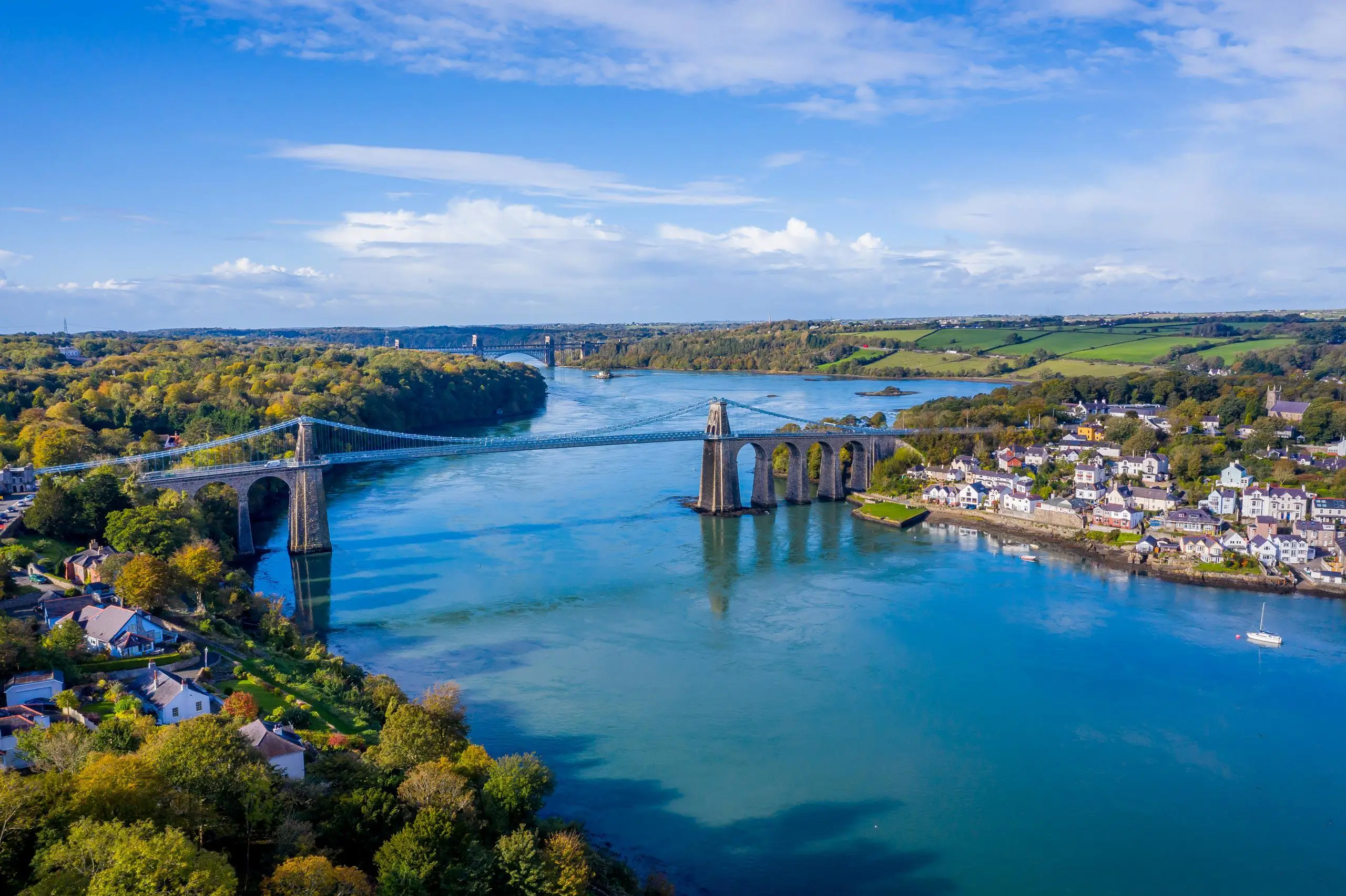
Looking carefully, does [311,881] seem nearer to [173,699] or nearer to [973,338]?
[173,699]

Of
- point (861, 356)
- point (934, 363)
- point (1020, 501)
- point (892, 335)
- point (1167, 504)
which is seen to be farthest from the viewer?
point (892, 335)

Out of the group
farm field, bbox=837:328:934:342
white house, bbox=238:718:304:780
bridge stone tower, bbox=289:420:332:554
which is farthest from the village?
farm field, bbox=837:328:934:342

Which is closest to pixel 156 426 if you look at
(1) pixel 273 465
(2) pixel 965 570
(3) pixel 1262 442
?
(1) pixel 273 465

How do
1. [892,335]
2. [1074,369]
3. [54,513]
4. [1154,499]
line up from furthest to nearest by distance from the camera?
[892,335]
[1074,369]
[1154,499]
[54,513]

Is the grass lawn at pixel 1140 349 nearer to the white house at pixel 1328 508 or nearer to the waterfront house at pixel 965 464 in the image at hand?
the waterfront house at pixel 965 464

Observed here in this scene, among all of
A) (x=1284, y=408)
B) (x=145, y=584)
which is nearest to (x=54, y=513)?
(x=145, y=584)

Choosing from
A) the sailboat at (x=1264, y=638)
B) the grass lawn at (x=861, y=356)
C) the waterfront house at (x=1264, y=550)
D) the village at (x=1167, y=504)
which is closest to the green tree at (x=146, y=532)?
the sailboat at (x=1264, y=638)

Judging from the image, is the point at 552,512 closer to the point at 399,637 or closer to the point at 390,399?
the point at 399,637

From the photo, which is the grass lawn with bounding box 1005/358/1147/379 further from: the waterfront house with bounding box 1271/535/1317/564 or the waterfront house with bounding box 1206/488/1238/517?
the waterfront house with bounding box 1271/535/1317/564
